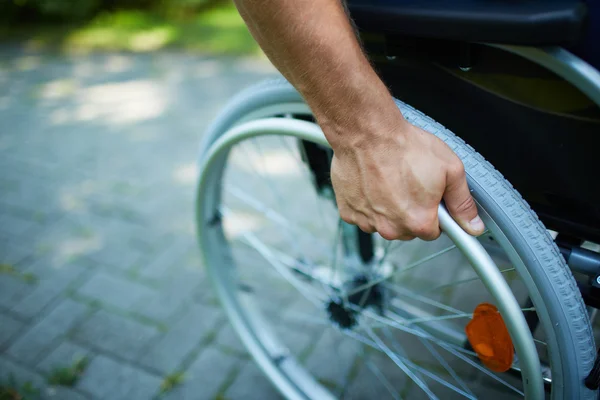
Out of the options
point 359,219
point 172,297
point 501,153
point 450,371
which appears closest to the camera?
point 359,219

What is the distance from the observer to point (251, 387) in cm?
166

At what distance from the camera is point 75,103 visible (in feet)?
13.3

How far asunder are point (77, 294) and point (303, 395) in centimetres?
115

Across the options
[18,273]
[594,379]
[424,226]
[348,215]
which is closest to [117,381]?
[18,273]

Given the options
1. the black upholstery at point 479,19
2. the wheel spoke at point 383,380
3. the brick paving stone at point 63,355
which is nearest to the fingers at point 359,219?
the black upholstery at point 479,19

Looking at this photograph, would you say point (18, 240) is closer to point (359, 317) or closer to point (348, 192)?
point (359, 317)

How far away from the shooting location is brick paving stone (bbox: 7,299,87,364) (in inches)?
72.3

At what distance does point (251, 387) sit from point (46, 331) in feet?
2.92

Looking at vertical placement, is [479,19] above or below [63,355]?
above

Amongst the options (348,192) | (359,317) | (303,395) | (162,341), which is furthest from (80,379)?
(348,192)

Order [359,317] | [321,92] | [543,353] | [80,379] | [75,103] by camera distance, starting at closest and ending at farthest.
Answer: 1. [321,92]
2. [543,353]
3. [359,317]
4. [80,379]
5. [75,103]

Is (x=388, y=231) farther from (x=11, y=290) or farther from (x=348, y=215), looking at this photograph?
(x=11, y=290)

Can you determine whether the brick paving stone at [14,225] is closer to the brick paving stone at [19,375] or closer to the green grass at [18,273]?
the green grass at [18,273]

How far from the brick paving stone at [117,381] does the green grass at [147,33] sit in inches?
129
